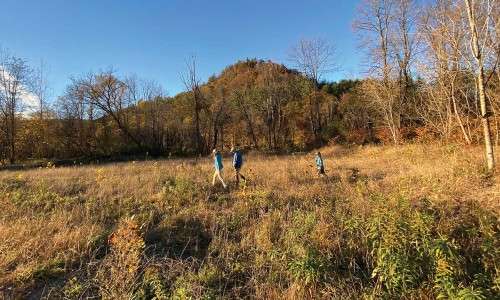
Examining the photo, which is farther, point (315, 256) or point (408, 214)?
point (408, 214)

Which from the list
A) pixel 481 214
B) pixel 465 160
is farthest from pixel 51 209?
pixel 465 160

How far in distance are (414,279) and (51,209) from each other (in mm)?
8458

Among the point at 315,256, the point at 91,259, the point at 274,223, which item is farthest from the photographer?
the point at 274,223

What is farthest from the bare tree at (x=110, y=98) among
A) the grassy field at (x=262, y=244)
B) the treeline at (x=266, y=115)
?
the grassy field at (x=262, y=244)

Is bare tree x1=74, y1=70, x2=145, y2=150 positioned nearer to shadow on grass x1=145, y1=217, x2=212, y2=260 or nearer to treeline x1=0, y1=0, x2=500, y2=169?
treeline x1=0, y1=0, x2=500, y2=169

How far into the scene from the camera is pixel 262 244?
21.1ft

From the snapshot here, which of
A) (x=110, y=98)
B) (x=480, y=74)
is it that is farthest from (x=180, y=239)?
(x=110, y=98)

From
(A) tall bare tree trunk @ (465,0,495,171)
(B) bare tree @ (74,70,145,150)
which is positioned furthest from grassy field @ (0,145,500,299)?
(B) bare tree @ (74,70,145,150)

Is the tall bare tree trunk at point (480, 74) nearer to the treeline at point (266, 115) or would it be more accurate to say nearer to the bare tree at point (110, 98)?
the treeline at point (266, 115)

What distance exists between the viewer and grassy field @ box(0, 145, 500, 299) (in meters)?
4.88

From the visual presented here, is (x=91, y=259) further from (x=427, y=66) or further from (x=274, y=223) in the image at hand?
(x=427, y=66)

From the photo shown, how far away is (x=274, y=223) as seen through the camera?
7348 mm

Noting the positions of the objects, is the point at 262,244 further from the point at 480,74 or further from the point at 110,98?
the point at 110,98

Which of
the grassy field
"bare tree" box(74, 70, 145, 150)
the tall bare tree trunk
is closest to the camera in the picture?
the grassy field
